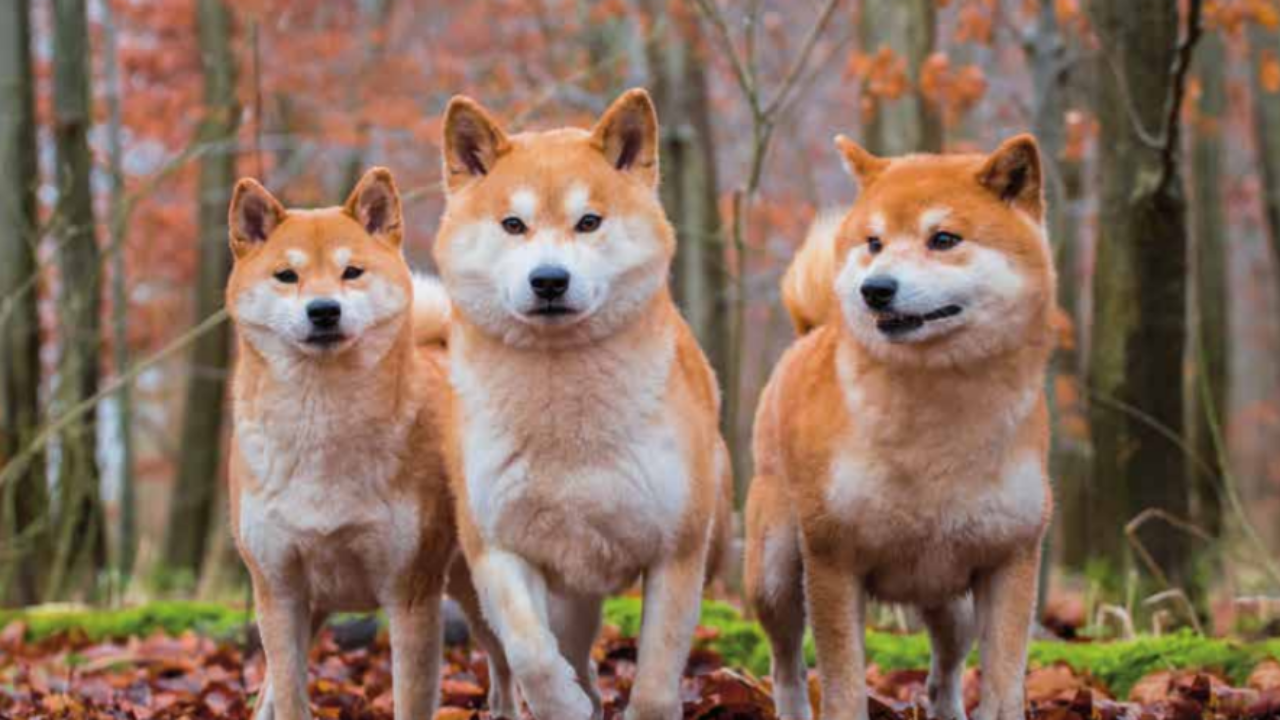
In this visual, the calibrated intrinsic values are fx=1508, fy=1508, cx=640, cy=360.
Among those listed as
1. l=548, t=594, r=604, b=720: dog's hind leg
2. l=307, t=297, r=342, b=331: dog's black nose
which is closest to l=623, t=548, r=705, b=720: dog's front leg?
l=548, t=594, r=604, b=720: dog's hind leg

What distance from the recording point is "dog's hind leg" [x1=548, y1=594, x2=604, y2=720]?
13.7 ft

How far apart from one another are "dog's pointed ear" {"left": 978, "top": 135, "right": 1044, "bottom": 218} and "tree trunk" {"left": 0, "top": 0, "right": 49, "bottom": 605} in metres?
6.22

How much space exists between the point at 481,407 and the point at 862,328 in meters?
1.00

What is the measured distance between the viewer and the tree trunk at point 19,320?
8.57 meters

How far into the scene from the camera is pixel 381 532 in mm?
4152

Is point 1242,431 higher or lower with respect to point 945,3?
lower

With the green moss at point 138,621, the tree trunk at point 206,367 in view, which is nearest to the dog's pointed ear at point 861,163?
the green moss at point 138,621

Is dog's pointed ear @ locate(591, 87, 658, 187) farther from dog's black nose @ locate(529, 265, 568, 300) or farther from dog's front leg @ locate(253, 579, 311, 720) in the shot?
dog's front leg @ locate(253, 579, 311, 720)

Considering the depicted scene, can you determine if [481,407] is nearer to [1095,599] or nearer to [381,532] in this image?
[381,532]

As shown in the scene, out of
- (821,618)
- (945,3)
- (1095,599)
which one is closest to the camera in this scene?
(821,618)

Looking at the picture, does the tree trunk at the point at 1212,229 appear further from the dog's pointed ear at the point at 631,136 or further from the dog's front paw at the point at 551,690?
the dog's front paw at the point at 551,690

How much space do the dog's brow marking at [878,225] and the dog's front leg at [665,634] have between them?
37.7 inches

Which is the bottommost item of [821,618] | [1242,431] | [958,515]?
[1242,431]

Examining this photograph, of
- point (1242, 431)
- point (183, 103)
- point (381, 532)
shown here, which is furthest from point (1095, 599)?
point (1242, 431)
